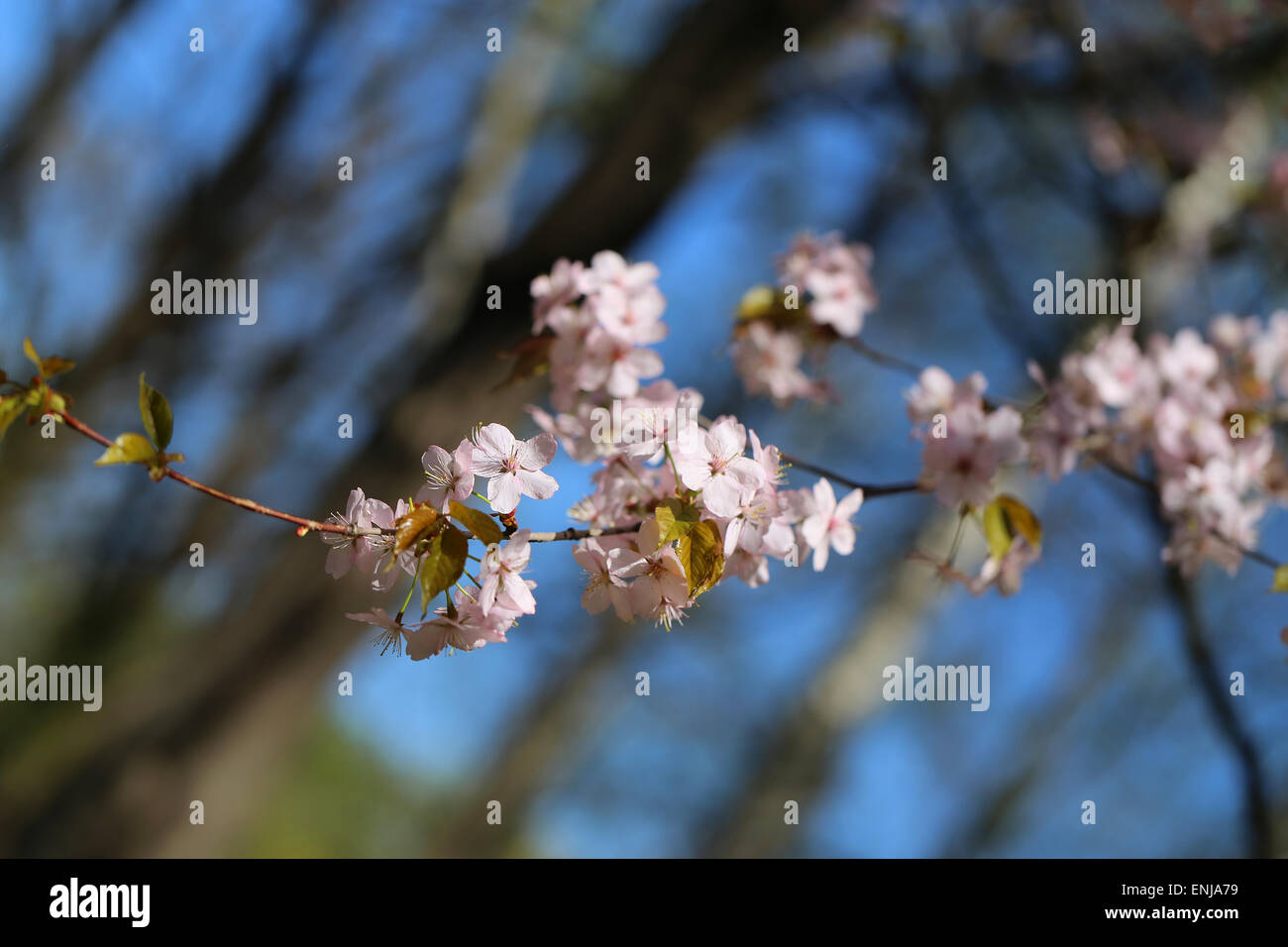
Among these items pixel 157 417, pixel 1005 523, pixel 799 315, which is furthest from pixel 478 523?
pixel 799 315

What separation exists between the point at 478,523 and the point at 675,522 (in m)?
0.16

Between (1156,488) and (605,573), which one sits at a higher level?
(1156,488)

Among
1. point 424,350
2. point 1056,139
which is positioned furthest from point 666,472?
point 1056,139

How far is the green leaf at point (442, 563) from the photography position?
67 centimetres

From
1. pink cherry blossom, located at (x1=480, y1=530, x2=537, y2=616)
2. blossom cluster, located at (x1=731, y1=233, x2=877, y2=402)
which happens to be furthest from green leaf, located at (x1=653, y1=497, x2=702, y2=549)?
blossom cluster, located at (x1=731, y1=233, x2=877, y2=402)

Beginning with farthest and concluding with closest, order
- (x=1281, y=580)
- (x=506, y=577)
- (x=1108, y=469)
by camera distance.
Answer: (x=1108, y=469), (x=1281, y=580), (x=506, y=577)

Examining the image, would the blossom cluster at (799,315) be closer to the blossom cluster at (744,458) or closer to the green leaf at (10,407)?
the blossom cluster at (744,458)

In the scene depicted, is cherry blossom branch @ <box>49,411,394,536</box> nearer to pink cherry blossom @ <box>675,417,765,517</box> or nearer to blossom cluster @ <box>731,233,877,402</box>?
pink cherry blossom @ <box>675,417,765,517</box>

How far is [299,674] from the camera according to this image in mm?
2219

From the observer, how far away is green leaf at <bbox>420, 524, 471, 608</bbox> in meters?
0.67

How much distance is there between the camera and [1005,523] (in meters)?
0.96

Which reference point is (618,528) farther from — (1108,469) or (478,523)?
(1108,469)

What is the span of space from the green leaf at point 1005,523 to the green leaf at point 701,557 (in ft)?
1.20
